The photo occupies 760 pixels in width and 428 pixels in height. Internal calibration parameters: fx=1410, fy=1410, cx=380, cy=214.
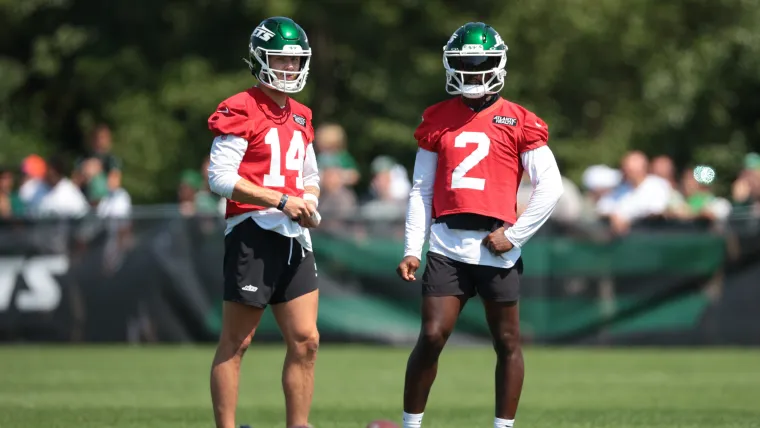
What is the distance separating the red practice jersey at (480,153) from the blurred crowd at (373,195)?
7.95 metres

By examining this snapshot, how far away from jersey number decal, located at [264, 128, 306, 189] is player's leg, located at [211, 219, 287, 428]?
0.27 m

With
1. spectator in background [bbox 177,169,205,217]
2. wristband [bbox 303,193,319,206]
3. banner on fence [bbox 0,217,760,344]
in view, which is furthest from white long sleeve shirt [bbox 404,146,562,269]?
spectator in background [bbox 177,169,205,217]

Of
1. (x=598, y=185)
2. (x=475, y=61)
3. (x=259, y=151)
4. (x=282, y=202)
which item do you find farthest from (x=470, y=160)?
(x=598, y=185)

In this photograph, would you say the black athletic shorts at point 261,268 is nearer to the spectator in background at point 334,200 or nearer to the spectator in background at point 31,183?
the spectator in background at point 334,200

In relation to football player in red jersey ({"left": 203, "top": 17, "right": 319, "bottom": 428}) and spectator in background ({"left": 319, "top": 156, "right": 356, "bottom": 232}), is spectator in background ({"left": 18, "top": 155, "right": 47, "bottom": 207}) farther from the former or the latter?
football player in red jersey ({"left": 203, "top": 17, "right": 319, "bottom": 428})

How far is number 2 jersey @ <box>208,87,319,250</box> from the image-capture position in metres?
7.96

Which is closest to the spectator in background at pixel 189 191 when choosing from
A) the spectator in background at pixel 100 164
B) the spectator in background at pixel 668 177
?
the spectator in background at pixel 100 164

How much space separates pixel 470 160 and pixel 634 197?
9703mm

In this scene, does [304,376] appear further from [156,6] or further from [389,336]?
[156,6]

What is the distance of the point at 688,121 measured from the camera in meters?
31.5

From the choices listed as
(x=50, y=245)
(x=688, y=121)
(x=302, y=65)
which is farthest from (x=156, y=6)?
(x=302, y=65)

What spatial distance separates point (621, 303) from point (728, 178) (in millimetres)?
12593

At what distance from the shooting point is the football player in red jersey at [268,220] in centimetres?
798

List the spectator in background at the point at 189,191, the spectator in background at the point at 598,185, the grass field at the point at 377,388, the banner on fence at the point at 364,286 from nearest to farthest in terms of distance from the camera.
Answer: the grass field at the point at 377,388, the banner on fence at the point at 364,286, the spectator in background at the point at 598,185, the spectator in background at the point at 189,191
